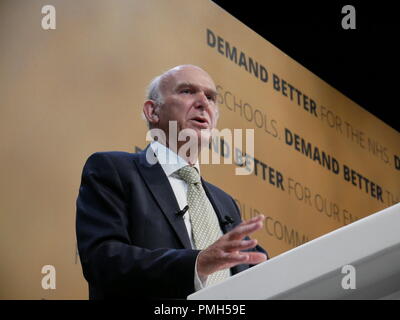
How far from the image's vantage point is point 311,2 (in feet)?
11.7

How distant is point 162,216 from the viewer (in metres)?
1.55

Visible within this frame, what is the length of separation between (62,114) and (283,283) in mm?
2291

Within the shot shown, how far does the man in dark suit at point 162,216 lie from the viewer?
1217 mm

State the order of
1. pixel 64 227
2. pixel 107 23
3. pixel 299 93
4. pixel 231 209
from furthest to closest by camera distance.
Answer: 1. pixel 299 93
2. pixel 107 23
3. pixel 64 227
4. pixel 231 209

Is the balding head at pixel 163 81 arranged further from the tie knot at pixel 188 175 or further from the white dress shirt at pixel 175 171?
the tie knot at pixel 188 175

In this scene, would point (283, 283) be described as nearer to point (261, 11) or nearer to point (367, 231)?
point (367, 231)

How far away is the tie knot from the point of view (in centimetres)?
175

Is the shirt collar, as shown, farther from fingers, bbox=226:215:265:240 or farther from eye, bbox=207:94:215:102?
fingers, bbox=226:215:265:240

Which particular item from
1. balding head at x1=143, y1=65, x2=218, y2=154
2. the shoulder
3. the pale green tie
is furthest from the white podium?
balding head at x1=143, y1=65, x2=218, y2=154

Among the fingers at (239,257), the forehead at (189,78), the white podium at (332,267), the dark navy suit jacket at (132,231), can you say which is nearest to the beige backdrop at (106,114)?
the forehead at (189,78)

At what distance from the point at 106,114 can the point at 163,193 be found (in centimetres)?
133

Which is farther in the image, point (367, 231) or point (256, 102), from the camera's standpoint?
point (256, 102)

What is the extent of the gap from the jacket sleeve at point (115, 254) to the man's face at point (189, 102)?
1.20 feet

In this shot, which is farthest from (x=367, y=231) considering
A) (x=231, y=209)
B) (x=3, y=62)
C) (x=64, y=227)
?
(x=3, y=62)
